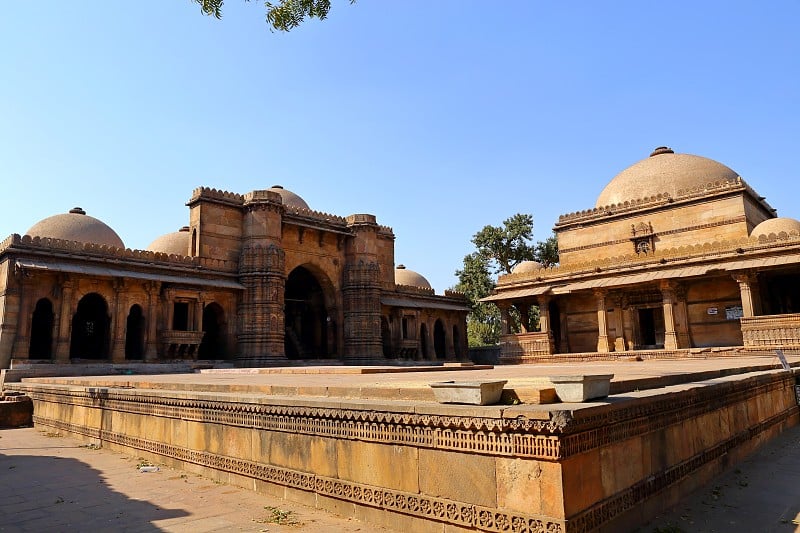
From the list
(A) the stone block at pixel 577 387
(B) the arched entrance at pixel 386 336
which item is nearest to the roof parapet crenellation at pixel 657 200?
(B) the arched entrance at pixel 386 336

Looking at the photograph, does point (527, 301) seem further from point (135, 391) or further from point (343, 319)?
point (135, 391)

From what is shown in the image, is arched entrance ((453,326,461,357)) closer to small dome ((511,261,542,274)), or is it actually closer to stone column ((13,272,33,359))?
small dome ((511,261,542,274))

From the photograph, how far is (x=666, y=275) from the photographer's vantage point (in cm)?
2077

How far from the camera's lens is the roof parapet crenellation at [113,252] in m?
17.4

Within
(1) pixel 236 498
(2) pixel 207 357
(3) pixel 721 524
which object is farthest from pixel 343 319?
(3) pixel 721 524

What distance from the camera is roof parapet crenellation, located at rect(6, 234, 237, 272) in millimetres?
17406

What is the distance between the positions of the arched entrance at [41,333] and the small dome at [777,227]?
84.8 feet

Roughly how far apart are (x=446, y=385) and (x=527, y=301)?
2289 cm

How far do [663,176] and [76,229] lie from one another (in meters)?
26.1

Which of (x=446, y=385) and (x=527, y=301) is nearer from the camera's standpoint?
(x=446, y=385)

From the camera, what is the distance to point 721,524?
4.07 m

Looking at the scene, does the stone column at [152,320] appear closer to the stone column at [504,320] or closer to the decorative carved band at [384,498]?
the decorative carved band at [384,498]

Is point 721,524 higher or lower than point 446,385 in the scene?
lower

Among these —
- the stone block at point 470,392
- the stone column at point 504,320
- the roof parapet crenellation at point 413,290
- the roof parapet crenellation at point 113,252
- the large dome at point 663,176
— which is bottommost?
the stone block at point 470,392
